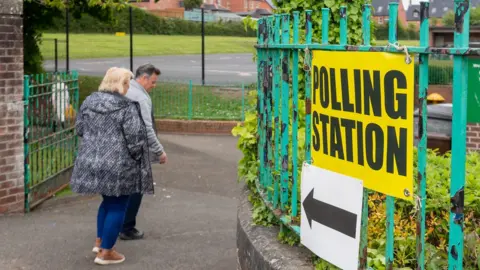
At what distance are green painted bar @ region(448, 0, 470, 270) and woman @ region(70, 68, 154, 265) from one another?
353cm

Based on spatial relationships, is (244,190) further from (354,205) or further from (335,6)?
(354,205)

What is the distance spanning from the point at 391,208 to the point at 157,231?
178 inches

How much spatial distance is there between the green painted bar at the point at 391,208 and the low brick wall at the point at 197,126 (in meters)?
12.0

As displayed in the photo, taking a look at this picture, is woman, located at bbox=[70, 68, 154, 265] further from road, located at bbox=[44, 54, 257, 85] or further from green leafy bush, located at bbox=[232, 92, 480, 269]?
road, located at bbox=[44, 54, 257, 85]

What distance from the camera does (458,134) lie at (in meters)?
2.67

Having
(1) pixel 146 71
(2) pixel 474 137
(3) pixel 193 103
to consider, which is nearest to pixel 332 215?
(1) pixel 146 71

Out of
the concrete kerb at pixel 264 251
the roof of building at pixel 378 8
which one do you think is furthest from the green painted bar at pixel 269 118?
the roof of building at pixel 378 8

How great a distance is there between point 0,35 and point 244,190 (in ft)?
11.4

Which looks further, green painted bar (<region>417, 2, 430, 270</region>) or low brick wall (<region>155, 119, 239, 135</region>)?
low brick wall (<region>155, 119, 239, 135</region>)

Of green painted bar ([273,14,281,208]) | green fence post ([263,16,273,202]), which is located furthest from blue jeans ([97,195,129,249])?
green painted bar ([273,14,281,208])

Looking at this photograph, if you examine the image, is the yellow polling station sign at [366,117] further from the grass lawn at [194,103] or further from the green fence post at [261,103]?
the grass lawn at [194,103]

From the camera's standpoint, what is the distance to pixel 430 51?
2.76 metres

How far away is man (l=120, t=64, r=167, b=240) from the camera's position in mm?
6504

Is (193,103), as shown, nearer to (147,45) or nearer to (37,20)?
(37,20)
